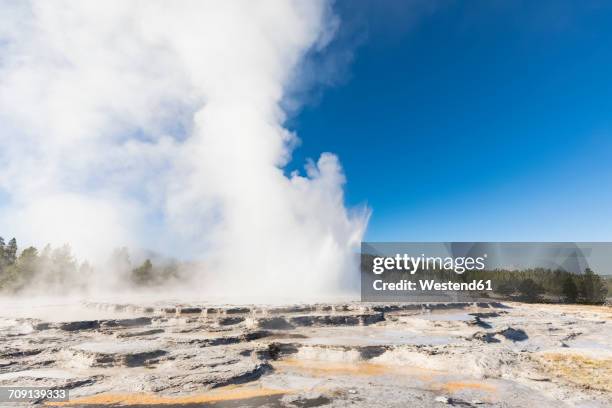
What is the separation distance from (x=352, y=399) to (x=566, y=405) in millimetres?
5531

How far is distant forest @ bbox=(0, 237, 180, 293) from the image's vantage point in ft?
171

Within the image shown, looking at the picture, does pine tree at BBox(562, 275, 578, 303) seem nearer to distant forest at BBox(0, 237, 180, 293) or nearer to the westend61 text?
the westend61 text

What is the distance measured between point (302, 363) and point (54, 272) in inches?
2294

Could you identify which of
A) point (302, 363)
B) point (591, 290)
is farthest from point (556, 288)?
point (302, 363)

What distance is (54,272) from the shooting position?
57.3m

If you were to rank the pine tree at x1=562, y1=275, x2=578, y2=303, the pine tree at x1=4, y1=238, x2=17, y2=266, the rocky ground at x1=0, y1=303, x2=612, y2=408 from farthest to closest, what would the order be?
1. the pine tree at x1=4, y1=238, x2=17, y2=266
2. the pine tree at x1=562, y1=275, x2=578, y2=303
3. the rocky ground at x1=0, y1=303, x2=612, y2=408

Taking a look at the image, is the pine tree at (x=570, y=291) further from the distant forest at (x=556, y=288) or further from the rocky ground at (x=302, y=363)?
the rocky ground at (x=302, y=363)

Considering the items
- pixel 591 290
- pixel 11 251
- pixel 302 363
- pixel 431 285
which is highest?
pixel 11 251

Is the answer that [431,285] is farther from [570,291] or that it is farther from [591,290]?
[591,290]

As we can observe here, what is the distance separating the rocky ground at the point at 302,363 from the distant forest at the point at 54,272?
122 feet

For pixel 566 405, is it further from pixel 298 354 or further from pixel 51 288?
pixel 51 288

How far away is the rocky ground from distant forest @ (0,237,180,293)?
37252 mm

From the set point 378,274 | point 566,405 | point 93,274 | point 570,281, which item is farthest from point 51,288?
point 570,281

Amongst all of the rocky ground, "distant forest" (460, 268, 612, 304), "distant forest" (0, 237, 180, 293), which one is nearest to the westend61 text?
"distant forest" (460, 268, 612, 304)
